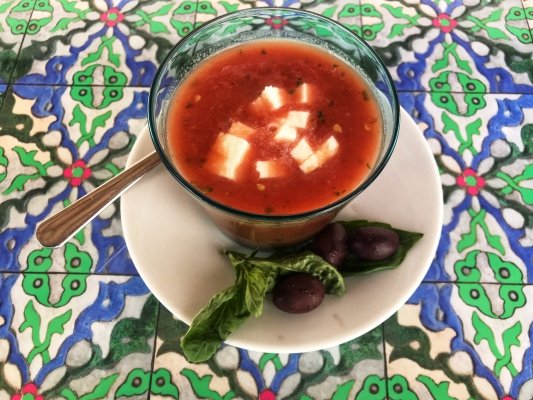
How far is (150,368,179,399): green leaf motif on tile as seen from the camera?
5.08ft

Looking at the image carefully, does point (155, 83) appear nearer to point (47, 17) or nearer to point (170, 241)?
point (170, 241)

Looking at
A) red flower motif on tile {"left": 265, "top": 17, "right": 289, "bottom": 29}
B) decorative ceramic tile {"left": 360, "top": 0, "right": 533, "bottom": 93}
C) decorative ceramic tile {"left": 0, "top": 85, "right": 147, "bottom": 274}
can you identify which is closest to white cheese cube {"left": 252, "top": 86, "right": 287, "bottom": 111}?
red flower motif on tile {"left": 265, "top": 17, "right": 289, "bottom": 29}

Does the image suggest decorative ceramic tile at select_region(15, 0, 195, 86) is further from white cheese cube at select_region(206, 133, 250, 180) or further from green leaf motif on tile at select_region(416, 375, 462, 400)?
green leaf motif on tile at select_region(416, 375, 462, 400)

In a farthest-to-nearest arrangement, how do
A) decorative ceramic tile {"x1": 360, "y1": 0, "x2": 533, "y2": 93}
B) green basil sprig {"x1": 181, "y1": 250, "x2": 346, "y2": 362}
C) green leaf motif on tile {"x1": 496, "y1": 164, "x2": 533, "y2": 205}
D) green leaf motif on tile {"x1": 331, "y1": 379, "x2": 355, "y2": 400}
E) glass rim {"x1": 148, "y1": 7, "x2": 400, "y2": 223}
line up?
decorative ceramic tile {"x1": 360, "y1": 0, "x2": 533, "y2": 93} < green leaf motif on tile {"x1": 496, "y1": 164, "x2": 533, "y2": 205} < green leaf motif on tile {"x1": 331, "y1": 379, "x2": 355, "y2": 400} < green basil sprig {"x1": 181, "y1": 250, "x2": 346, "y2": 362} < glass rim {"x1": 148, "y1": 7, "x2": 400, "y2": 223}

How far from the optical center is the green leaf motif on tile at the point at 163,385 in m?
1.55

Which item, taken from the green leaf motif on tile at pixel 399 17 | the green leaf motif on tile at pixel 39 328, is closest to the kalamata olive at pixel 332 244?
the green leaf motif on tile at pixel 39 328

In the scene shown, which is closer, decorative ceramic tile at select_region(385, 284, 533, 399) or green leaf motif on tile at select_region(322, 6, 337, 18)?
decorative ceramic tile at select_region(385, 284, 533, 399)

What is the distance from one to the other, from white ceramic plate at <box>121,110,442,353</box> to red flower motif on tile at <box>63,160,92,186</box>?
1.33ft

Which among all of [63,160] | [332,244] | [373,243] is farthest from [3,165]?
[373,243]

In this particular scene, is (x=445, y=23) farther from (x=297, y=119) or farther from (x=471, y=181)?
(x=297, y=119)

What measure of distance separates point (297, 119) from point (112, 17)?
137cm

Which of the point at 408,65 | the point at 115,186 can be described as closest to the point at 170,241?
the point at 115,186

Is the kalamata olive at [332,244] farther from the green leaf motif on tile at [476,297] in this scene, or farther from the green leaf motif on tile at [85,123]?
the green leaf motif on tile at [85,123]

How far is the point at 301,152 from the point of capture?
4.63 feet
